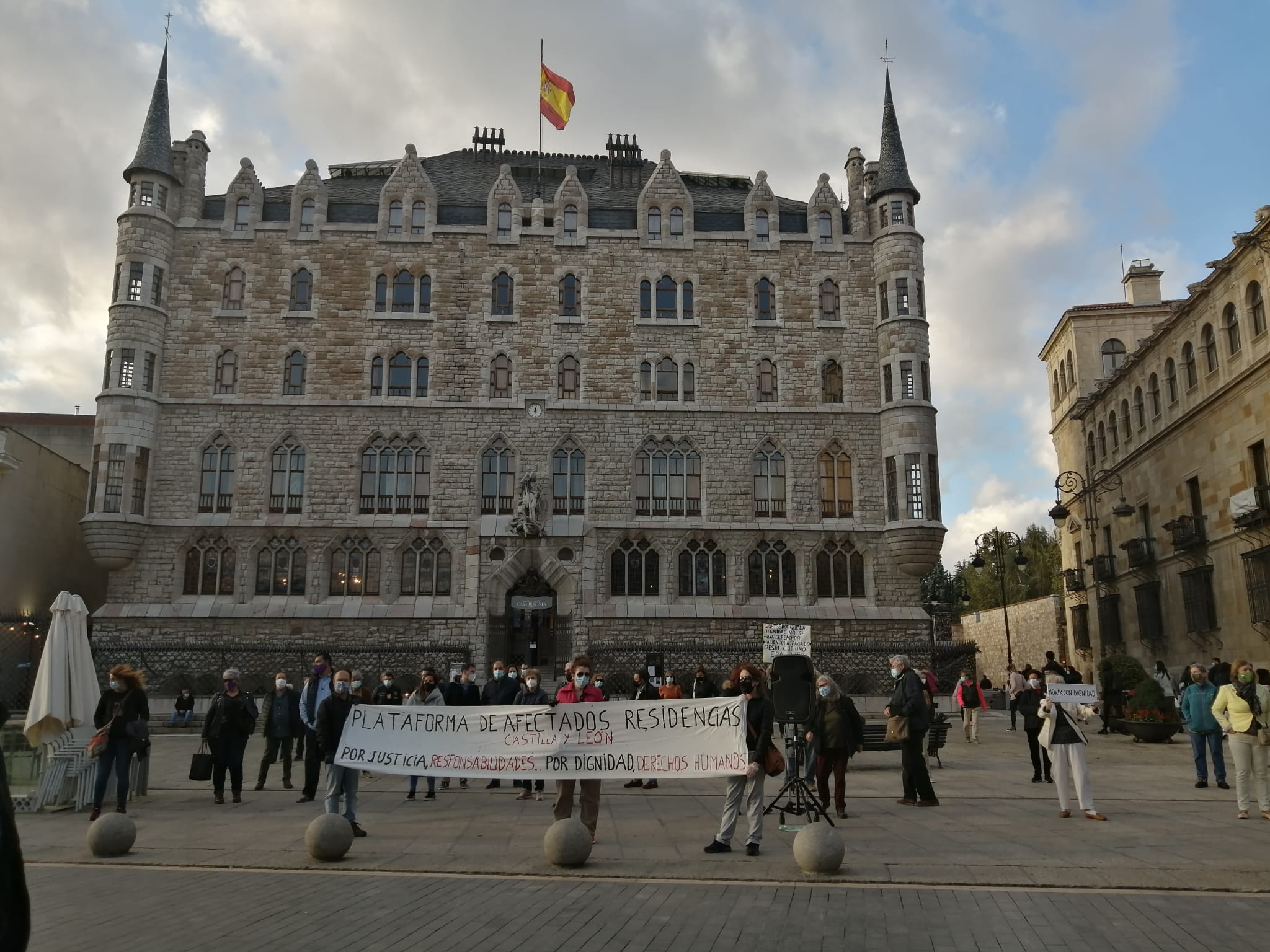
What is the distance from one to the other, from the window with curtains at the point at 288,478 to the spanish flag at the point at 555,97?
16.4 metres

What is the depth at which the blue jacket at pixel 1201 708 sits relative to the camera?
14.5 m

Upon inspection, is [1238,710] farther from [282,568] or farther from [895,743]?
[282,568]

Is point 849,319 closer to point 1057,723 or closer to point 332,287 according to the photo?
point 332,287

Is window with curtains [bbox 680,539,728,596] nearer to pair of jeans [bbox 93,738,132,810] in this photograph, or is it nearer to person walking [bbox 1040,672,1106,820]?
person walking [bbox 1040,672,1106,820]

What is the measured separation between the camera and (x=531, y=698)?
1689cm

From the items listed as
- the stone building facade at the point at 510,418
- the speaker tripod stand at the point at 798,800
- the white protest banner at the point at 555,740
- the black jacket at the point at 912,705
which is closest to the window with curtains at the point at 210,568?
the stone building facade at the point at 510,418

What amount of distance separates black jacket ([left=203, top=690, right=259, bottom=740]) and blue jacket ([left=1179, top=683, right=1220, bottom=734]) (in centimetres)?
1379

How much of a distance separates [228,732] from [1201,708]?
14.2 metres

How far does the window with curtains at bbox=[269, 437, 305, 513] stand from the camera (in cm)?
3394

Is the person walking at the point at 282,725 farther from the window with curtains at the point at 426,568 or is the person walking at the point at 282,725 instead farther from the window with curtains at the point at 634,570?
the window with curtains at the point at 634,570

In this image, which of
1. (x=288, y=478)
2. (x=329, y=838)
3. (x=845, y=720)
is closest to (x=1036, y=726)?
(x=845, y=720)

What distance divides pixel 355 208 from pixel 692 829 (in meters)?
31.1

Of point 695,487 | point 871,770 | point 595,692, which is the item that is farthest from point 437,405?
point 595,692

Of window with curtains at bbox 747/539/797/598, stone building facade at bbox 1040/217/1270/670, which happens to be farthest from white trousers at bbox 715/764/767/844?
window with curtains at bbox 747/539/797/598
